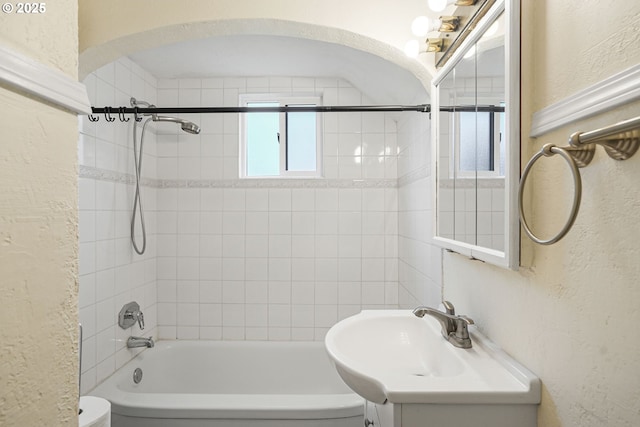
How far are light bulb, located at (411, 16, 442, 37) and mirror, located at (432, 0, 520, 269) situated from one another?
0.14 meters

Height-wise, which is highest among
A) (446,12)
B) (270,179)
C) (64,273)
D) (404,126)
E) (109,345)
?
(446,12)

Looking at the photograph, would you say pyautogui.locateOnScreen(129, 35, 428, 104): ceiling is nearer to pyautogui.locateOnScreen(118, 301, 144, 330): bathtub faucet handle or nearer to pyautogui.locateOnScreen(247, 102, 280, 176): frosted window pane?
pyautogui.locateOnScreen(247, 102, 280, 176): frosted window pane

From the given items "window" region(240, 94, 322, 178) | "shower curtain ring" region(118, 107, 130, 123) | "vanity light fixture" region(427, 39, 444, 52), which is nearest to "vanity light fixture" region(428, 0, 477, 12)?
"vanity light fixture" region(427, 39, 444, 52)

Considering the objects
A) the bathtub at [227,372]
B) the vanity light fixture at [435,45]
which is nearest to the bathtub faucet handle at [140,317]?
the bathtub at [227,372]

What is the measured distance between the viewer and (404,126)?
2613 mm

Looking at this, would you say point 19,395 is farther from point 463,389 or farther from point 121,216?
point 121,216

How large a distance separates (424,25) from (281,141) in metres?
1.78

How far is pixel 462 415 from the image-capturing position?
0.87 meters

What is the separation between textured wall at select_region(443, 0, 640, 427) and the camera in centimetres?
62

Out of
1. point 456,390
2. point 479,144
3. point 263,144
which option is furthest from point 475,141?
point 263,144

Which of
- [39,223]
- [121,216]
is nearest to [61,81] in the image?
[39,223]

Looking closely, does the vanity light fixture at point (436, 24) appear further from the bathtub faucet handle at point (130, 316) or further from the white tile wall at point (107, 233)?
the bathtub faucet handle at point (130, 316)

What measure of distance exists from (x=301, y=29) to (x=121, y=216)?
1670 mm

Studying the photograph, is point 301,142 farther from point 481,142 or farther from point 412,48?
point 481,142
